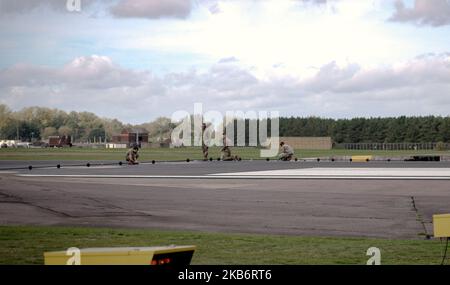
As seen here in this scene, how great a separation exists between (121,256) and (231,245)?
7160 millimetres

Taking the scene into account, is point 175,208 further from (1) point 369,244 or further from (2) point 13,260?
(2) point 13,260

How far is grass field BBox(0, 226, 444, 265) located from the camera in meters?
11.6

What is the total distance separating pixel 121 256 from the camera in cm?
639

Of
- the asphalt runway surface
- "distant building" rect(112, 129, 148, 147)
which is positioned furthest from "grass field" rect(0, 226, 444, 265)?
"distant building" rect(112, 129, 148, 147)

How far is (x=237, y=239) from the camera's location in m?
14.5

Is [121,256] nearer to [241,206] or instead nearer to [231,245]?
[231,245]

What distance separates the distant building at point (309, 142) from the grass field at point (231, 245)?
105 m

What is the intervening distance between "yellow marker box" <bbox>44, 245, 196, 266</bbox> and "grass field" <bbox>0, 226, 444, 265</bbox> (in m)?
4.45

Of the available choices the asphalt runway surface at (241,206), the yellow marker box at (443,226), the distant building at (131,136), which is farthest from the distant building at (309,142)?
the yellow marker box at (443,226)

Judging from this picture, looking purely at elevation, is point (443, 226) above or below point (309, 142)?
below

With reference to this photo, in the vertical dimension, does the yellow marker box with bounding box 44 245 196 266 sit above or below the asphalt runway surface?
above

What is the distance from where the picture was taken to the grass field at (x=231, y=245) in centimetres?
1157
